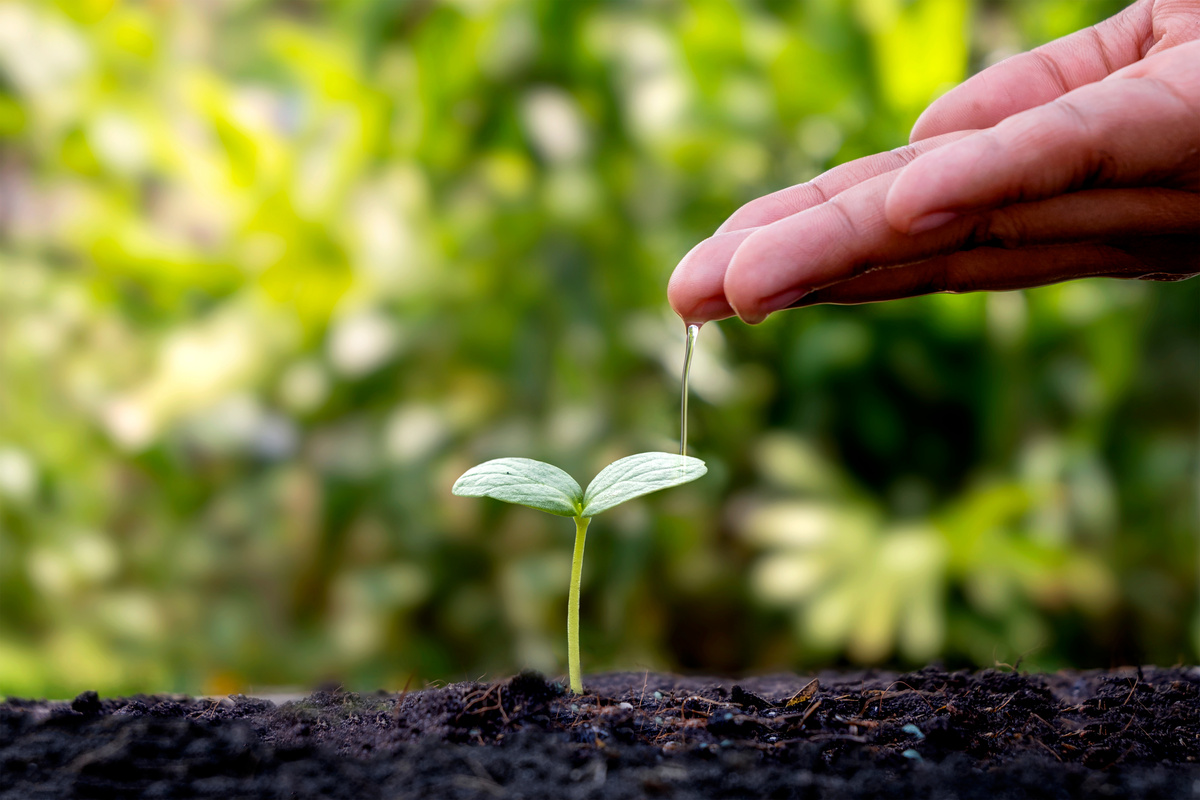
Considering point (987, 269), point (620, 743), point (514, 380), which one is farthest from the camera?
point (514, 380)

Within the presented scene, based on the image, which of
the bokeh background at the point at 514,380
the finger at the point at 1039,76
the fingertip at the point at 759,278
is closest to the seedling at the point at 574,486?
the fingertip at the point at 759,278

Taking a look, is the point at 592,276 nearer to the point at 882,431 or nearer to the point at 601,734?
the point at 882,431

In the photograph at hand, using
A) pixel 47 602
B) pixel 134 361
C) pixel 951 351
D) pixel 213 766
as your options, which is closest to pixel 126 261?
pixel 134 361

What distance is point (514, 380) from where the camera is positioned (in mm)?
1808

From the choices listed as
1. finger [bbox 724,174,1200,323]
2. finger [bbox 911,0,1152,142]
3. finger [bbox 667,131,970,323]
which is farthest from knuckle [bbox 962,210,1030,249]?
finger [bbox 911,0,1152,142]

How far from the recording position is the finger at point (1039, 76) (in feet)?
2.73

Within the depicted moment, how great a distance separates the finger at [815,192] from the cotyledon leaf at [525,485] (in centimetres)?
28

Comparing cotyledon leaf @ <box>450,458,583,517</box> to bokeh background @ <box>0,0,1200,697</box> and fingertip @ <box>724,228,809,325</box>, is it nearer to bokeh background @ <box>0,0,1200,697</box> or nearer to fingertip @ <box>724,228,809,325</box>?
fingertip @ <box>724,228,809,325</box>

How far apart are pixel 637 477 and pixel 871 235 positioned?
26cm

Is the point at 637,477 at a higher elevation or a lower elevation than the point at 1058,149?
lower

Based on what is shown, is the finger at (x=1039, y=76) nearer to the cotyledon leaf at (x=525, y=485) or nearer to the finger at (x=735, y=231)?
the finger at (x=735, y=231)

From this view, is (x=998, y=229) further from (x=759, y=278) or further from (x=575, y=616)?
(x=575, y=616)

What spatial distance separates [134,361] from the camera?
1854mm

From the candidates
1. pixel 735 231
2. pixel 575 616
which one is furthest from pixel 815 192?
pixel 575 616
